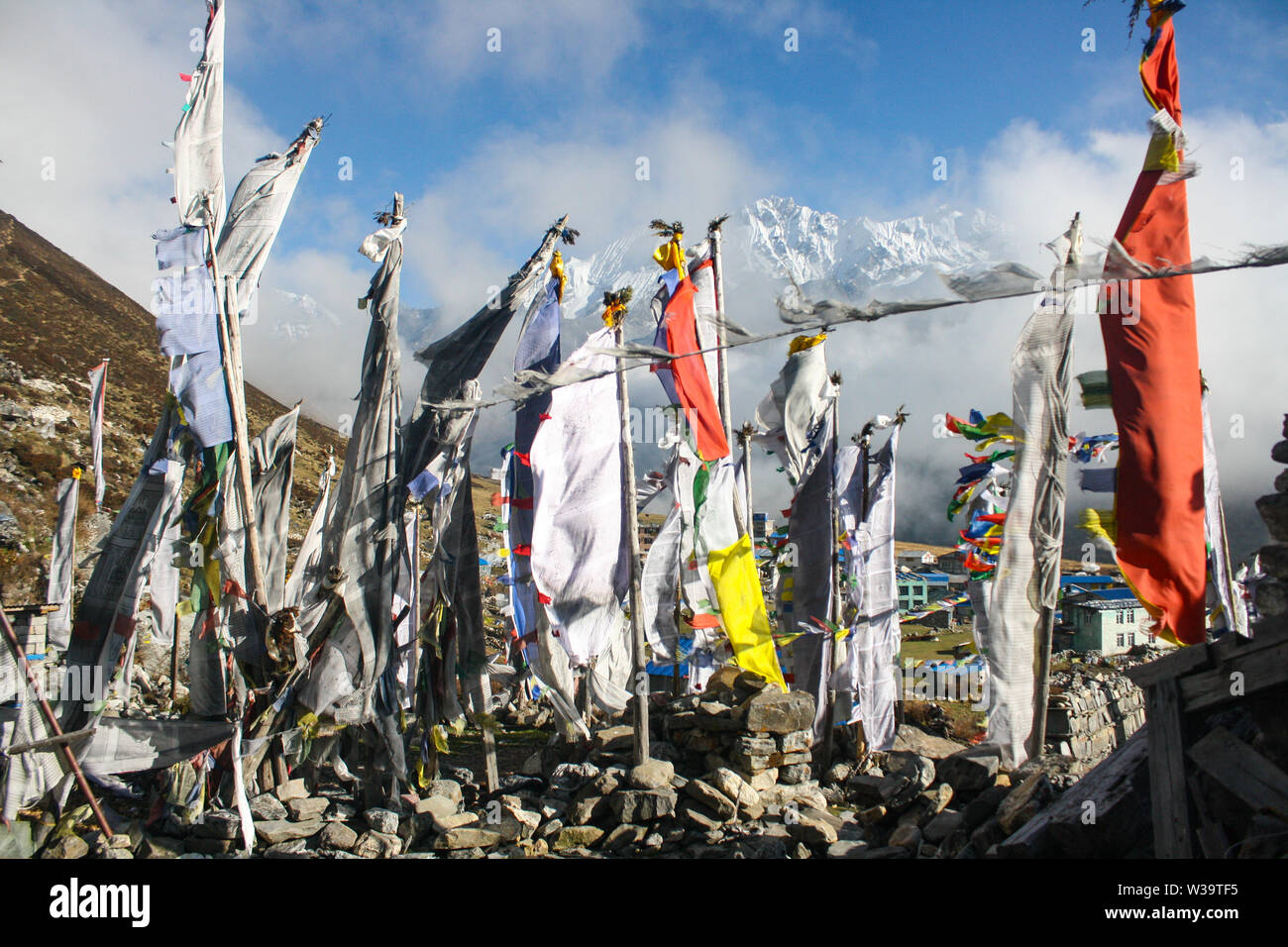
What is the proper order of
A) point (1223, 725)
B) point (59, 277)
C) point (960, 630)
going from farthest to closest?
point (59, 277), point (960, 630), point (1223, 725)

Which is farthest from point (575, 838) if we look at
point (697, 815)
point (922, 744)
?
point (922, 744)

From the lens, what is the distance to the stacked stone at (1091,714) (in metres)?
12.4

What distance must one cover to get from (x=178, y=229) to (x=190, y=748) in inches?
226

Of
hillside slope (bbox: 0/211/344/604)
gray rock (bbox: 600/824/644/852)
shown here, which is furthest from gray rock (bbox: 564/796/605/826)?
hillside slope (bbox: 0/211/344/604)

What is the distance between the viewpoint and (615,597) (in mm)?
9523

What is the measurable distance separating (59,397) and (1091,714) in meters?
41.4

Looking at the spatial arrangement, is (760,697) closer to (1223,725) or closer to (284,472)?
(1223,725)

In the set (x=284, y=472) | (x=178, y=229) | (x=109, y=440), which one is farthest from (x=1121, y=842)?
(x=109, y=440)

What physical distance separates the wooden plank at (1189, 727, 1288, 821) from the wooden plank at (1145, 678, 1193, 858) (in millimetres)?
141

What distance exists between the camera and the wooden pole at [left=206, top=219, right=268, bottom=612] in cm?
859

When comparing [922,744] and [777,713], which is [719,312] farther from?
[922,744]

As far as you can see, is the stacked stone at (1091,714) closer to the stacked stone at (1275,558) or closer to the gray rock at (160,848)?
the stacked stone at (1275,558)

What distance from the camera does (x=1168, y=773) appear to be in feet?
18.1

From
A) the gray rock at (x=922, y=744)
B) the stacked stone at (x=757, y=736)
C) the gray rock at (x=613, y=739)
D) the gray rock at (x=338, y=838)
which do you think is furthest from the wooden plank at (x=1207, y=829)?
the gray rock at (x=338, y=838)
